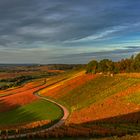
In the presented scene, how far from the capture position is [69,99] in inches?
2731

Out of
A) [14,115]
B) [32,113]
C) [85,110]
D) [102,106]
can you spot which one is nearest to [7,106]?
[14,115]

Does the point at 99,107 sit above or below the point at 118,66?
below

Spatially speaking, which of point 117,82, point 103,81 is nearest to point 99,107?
point 117,82

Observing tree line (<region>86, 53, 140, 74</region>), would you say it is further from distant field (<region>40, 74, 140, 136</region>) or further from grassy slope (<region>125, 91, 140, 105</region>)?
grassy slope (<region>125, 91, 140, 105</region>)

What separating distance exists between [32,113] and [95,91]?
16.3 m

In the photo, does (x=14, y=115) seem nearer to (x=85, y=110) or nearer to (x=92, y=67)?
(x=85, y=110)

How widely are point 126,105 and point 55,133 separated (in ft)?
77.6

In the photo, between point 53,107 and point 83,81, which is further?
point 83,81

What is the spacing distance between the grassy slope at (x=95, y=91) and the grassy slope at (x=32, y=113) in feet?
13.3

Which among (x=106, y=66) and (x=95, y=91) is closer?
(x=95, y=91)

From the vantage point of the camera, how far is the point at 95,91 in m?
70.2

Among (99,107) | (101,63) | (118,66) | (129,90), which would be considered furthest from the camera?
(101,63)

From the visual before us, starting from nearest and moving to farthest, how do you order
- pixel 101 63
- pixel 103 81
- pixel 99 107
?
pixel 99 107 < pixel 103 81 < pixel 101 63

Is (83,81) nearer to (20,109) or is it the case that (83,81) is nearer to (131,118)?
(20,109)
